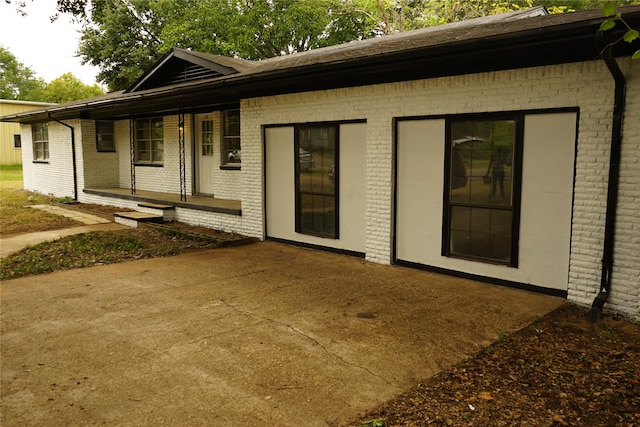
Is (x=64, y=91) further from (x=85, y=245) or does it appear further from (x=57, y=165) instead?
(x=85, y=245)

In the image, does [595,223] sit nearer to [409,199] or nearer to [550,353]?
[550,353]

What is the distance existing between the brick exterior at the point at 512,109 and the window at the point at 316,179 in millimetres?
309

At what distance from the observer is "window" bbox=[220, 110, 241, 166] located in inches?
493

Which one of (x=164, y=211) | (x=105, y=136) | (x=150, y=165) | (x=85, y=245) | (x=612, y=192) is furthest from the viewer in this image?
(x=105, y=136)

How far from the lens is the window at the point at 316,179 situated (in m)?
8.30

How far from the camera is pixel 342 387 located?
12.0 feet

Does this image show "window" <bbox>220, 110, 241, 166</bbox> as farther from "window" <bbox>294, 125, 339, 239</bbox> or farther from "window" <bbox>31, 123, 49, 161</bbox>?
"window" <bbox>31, 123, 49, 161</bbox>

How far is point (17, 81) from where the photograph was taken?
58.5 m

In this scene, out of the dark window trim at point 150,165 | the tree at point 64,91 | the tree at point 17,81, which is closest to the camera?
the dark window trim at point 150,165

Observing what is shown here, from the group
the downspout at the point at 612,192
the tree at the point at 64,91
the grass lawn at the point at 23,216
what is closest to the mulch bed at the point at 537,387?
the downspout at the point at 612,192

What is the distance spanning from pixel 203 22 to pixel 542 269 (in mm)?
23396

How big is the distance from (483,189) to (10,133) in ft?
108

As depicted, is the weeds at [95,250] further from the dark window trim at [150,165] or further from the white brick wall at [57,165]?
the white brick wall at [57,165]

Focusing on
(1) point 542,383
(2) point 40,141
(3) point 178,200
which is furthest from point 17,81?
(1) point 542,383
